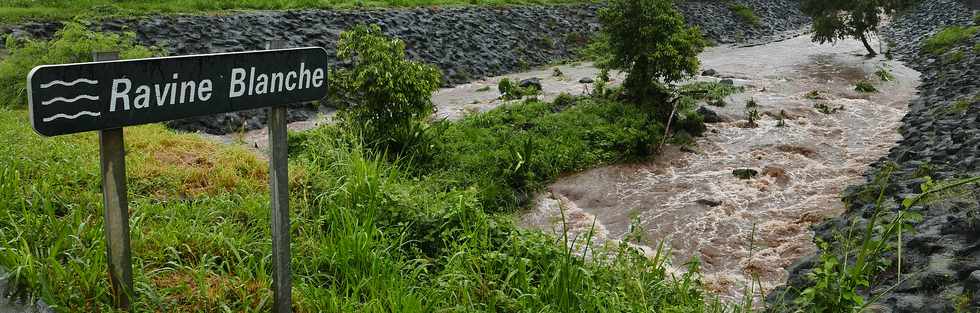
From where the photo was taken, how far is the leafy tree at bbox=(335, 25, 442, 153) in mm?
8711

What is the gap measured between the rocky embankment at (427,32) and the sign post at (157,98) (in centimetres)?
634

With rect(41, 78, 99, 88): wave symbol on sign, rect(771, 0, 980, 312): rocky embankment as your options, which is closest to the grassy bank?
rect(41, 78, 99, 88): wave symbol on sign

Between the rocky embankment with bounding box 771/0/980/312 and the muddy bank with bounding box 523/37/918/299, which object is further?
the muddy bank with bounding box 523/37/918/299

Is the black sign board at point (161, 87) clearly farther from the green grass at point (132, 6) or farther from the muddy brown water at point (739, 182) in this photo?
the green grass at point (132, 6)

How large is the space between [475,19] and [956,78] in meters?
13.3

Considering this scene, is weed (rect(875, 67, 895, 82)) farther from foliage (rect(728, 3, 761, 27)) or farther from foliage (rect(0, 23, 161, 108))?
foliage (rect(0, 23, 161, 108))

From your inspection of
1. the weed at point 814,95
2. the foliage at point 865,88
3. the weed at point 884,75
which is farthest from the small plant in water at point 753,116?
the weed at point 884,75

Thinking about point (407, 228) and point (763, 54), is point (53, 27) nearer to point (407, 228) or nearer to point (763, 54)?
point (407, 228)

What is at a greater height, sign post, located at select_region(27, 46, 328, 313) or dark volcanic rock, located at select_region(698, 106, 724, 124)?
sign post, located at select_region(27, 46, 328, 313)

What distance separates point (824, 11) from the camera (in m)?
22.2

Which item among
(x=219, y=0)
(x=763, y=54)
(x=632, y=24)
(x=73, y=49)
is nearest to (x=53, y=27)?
(x=219, y=0)

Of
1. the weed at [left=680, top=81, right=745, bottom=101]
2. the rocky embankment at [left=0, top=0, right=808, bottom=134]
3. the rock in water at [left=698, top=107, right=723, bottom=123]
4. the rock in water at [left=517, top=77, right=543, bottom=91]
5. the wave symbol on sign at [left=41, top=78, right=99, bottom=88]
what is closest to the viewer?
the wave symbol on sign at [left=41, top=78, right=99, bottom=88]

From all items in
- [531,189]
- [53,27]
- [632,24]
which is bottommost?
[531,189]

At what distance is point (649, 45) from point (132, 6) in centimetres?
1181
